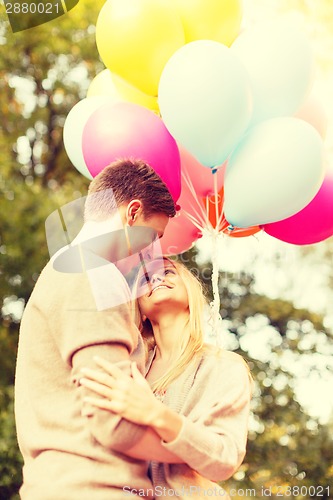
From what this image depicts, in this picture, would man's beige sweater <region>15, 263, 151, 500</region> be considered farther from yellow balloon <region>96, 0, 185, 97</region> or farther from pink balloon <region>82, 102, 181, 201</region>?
yellow balloon <region>96, 0, 185, 97</region>

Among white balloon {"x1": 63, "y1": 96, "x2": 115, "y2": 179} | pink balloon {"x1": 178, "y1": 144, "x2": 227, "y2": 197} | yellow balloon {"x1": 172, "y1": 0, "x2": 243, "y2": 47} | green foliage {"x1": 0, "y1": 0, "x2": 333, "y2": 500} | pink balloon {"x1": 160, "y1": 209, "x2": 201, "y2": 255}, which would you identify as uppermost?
yellow balloon {"x1": 172, "y1": 0, "x2": 243, "y2": 47}

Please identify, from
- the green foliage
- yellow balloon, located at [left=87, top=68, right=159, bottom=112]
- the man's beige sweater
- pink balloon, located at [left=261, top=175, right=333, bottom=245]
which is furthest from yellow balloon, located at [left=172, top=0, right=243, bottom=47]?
the green foliage

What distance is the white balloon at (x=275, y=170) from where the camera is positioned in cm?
241

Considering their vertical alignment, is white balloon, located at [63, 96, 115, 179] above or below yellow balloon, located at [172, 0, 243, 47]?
below

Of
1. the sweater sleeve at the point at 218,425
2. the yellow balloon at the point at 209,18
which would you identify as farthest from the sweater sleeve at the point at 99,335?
the yellow balloon at the point at 209,18

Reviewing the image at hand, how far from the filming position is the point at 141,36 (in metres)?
2.56

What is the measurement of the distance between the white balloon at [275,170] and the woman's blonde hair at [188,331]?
0.33m

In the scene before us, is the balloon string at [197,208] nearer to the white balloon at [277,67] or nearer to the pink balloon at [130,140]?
the pink balloon at [130,140]

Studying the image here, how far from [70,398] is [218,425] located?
0.47m

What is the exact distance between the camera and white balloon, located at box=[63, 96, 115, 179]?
109 inches

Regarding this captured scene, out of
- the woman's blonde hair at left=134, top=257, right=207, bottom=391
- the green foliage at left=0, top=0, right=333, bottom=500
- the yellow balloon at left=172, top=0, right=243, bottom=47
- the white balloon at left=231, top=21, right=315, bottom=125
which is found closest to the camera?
the woman's blonde hair at left=134, top=257, right=207, bottom=391

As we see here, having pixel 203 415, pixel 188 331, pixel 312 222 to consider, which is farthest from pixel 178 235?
pixel 203 415

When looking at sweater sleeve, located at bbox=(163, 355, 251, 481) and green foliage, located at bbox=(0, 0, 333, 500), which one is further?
green foliage, located at bbox=(0, 0, 333, 500)

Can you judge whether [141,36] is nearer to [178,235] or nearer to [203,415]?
[178,235]
